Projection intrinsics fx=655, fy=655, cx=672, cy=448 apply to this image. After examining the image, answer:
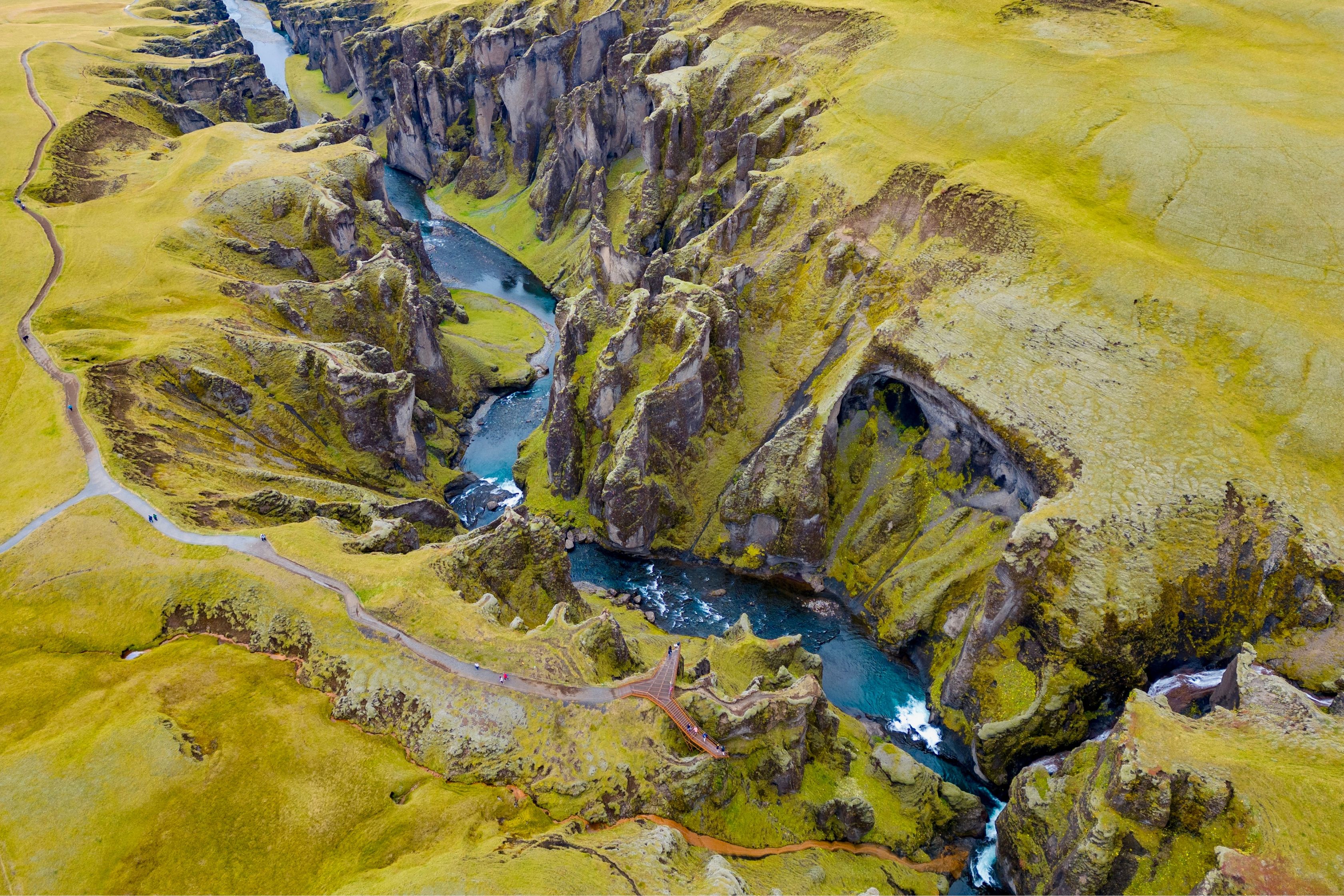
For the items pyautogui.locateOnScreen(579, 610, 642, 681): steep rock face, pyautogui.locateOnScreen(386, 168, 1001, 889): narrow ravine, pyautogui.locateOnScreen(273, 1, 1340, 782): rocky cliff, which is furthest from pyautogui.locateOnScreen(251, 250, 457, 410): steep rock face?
pyautogui.locateOnScreen(579, 610, 642, 681): steep rock face

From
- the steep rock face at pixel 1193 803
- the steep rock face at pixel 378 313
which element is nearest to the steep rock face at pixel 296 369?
the steep rock face at pixel 378 313

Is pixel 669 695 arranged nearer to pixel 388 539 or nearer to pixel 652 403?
pixel 388 539

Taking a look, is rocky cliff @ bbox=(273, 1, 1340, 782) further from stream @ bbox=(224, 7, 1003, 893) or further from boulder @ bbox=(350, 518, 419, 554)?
boulder @ bbox=(350, 518, 419, 554)

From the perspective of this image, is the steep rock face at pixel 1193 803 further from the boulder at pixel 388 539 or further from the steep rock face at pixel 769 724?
the boulder at pixel 388 539

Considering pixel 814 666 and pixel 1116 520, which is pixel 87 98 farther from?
pixel 1116 520

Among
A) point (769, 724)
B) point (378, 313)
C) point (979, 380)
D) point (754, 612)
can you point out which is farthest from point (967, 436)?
point (378, 313)

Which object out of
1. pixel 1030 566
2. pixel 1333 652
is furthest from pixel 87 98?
pixel 1333 652
